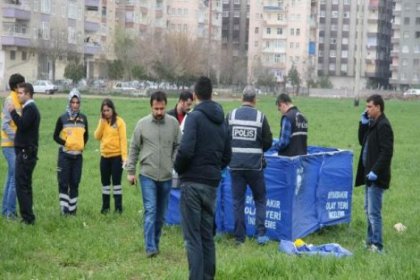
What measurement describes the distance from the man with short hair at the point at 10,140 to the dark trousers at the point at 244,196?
3.27 meters

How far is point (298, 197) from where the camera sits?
1104 centimetres

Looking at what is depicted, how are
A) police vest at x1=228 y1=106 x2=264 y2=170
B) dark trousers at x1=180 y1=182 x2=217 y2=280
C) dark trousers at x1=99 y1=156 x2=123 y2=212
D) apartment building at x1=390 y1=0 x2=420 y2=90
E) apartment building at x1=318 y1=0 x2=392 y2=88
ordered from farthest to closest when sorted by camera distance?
apartment building at x1=318 y1=0 x2=392 y2=88
apartment building at x1=390 y1=0 x2=420 y2=90
dark trousers at x1=99 y1=156 x2=123 y2=212
police vest at x1=228 y1=106 x2=264 y2=170
dark trousers at x1=180 y1=182 x2=217 y2=280

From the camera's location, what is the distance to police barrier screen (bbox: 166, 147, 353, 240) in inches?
428

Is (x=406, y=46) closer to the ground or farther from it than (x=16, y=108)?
farther from it

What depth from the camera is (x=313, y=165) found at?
11.4m

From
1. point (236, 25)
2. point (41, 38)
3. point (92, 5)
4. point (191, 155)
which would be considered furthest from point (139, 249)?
point (236, 25)

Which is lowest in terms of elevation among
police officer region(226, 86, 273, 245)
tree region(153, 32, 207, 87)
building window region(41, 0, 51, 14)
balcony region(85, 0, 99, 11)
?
police officer region(226, 86, 273, 245)

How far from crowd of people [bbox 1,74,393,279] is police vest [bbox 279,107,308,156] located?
0.01 metres

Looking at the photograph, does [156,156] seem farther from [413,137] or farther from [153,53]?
[153,53]

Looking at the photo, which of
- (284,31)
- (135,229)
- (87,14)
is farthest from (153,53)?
(135,229)

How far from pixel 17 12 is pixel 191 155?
7484cm

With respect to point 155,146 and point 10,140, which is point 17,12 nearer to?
point 10,140

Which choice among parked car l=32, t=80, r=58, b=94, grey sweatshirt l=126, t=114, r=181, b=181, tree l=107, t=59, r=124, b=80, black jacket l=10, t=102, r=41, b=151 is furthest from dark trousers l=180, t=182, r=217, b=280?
tree l=107, t=59, r=124, b=80

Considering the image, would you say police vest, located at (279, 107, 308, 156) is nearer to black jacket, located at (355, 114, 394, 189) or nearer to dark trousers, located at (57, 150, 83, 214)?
black jacket, located at (355, 114, 394, 189)
